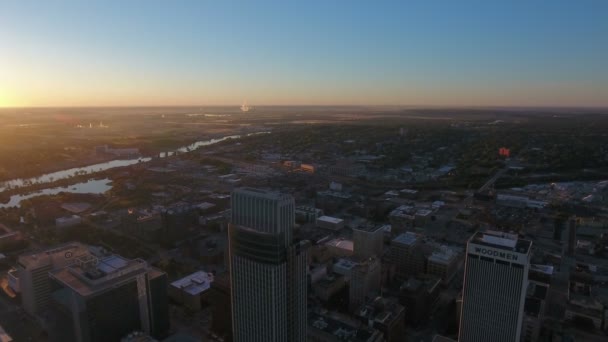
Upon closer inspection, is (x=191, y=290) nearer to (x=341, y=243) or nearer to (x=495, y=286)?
(x=341, y=243)

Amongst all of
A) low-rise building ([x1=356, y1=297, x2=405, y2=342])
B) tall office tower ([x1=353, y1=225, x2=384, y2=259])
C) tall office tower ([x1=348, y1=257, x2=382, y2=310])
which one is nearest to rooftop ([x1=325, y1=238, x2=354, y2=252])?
tall office tower ([x1=353, y1=225, x2=384, y2=259])

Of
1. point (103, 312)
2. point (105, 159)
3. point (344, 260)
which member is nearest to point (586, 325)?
point (344, 260)

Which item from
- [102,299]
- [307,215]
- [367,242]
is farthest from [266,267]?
[307,215]

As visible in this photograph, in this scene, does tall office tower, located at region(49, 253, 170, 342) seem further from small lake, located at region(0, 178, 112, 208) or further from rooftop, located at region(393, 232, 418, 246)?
small lake, located at region(0, 178, 112, 208)

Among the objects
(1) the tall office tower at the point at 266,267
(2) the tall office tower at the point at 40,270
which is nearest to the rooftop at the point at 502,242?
(1) the tall office tower at the point at 266,267

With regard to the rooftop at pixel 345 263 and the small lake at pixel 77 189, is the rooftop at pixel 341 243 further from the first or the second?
the small lake at pixel 77 189

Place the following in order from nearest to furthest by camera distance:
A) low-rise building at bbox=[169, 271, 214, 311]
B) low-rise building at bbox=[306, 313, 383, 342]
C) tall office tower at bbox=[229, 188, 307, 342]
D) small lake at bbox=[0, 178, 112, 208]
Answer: tall office tower at bbox=[229, 188, 307, 342], low-rise building at bbox=[306, 313, 383, 342], low-rise building at bbox=[169, 271, 214, 311], small lake at bbox=[0, 178, 112, 208]
